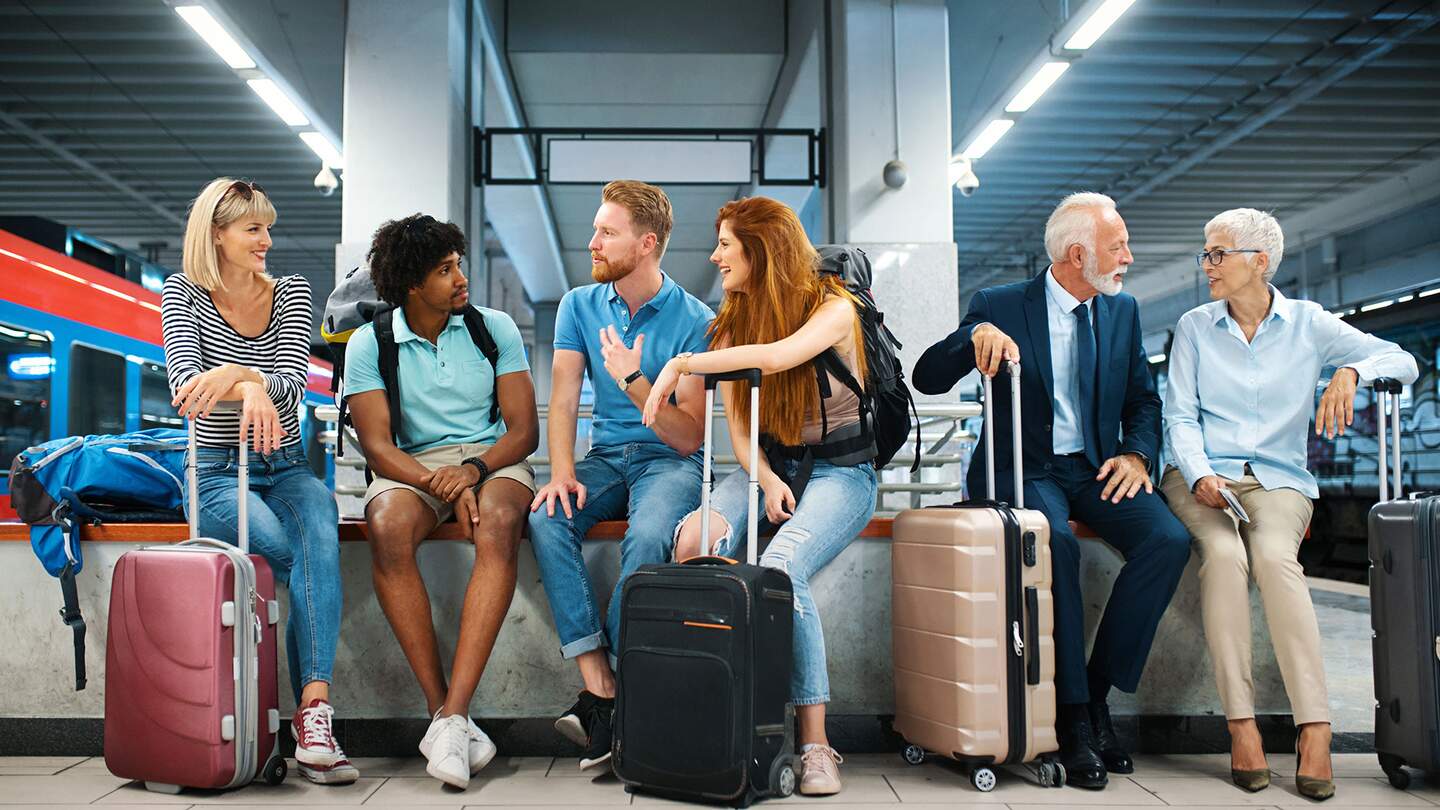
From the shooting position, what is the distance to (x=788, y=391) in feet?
8.70

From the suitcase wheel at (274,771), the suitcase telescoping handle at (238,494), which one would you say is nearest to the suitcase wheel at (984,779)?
the suitcase wheel at (274,771)

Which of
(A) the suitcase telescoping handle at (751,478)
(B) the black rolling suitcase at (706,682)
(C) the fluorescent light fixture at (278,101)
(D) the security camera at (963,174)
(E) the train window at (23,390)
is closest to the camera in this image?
(B) the black rolling suitcase at (706,682)

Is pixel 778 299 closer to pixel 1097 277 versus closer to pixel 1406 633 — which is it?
pixel 1097 277

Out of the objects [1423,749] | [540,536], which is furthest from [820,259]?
[1423,749]

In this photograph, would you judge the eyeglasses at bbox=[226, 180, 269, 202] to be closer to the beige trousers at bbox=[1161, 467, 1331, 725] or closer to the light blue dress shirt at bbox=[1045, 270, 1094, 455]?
the light blue dress shirt at bbox=[1045, 270, 1094, 455]

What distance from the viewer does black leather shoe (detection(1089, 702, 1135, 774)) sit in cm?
265

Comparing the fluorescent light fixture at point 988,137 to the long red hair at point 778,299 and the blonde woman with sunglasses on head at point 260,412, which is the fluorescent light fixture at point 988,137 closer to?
the long red hair at point 778,299

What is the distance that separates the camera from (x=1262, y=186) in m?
14.2

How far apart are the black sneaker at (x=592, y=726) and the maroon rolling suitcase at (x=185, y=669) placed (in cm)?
71

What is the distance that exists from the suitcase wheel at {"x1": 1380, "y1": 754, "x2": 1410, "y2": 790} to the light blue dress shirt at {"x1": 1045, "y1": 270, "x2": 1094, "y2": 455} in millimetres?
1011

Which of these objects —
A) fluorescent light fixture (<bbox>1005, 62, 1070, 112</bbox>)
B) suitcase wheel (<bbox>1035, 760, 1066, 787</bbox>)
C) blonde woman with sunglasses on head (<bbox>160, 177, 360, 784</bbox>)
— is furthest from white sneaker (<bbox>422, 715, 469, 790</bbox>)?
fluorescent light fixture (<bbox>1005, 62, 1070, 112</bbox>)

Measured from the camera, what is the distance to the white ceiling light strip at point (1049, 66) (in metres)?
6.06

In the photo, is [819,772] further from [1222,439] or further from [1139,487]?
[1222,439]

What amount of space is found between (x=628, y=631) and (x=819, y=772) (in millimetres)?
544
